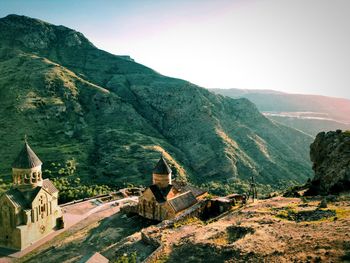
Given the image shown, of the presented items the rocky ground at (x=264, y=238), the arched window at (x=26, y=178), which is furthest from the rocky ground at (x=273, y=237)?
the arched window at (x=26, y=178)

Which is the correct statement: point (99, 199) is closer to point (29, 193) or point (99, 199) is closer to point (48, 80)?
point (29, 193)

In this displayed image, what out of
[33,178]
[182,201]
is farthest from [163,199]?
[33,178]

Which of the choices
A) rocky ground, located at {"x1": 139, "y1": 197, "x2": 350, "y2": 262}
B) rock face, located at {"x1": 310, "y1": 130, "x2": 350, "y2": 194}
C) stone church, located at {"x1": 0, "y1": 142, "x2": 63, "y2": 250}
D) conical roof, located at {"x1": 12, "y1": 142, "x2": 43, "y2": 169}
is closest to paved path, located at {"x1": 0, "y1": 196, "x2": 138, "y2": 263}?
stone church, located at {"x1": 0, "y1": 142, "x2": 63, "y2": 250}

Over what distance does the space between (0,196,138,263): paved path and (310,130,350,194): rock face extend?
31912mm

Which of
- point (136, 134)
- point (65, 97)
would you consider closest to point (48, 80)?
point (65, 97)

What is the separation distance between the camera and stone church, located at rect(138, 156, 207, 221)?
37.2 m

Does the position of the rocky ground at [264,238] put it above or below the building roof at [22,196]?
above

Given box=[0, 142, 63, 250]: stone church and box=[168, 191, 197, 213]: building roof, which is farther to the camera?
box=[168, 191, 197, 213]: building roof

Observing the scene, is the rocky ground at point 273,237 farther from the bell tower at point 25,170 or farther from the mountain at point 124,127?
the mountain at point 124,127

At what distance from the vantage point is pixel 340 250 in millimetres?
16141

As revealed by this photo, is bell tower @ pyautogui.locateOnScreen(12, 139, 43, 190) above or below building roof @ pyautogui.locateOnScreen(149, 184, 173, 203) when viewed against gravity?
above

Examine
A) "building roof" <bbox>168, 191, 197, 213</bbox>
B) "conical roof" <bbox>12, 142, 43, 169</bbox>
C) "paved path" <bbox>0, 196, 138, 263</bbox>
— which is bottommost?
"paved path" <bbox>0, 196, 138, 263</bbox>

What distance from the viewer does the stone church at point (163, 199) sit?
3719 centimetres

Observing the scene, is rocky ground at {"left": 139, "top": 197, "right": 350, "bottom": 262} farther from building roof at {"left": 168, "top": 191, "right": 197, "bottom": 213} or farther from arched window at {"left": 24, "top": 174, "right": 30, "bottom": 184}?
arched window at {"left": 24, "top": 174, "right": 30, "bottom": 184}
